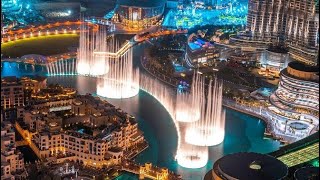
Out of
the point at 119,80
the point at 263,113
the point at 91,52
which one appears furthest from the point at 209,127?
the point at 91,52

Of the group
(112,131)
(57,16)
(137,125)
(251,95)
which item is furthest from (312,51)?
(57,16)

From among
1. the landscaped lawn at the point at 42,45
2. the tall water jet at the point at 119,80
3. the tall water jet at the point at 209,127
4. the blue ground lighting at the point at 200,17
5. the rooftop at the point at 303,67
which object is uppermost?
the blue ground lighting at the point at 200,17

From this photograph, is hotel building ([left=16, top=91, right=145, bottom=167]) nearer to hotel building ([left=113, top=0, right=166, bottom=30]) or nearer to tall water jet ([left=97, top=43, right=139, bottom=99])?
tall water jet ([left=97, top=43, right=139, bottom=99])

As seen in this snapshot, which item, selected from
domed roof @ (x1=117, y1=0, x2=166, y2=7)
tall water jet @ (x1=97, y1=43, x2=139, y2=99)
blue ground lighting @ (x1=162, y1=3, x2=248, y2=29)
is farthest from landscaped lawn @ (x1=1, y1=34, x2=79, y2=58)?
blue ground lighting @ (x1=162, y1=3, x2=248, y2=29)

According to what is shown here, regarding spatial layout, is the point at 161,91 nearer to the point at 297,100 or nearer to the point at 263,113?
the point at 263,113

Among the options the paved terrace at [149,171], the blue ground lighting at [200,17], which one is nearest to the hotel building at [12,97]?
the paved terrace at [149,171]

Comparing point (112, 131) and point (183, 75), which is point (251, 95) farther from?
point (112, 131)

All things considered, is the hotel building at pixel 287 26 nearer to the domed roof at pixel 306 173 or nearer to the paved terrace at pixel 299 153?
the paved terrace at pixel 299 153
